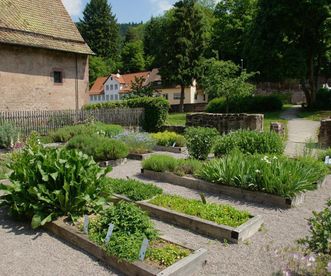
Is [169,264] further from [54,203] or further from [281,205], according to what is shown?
[281,205]

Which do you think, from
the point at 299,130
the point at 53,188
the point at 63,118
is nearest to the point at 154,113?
the point at 63,118

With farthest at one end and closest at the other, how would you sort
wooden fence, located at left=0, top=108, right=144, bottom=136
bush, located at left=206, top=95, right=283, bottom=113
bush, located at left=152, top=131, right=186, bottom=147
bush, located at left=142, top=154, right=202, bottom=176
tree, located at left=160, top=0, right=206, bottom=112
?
tree, located at left=160, top=0, right=206, bottom=112 < bush, located at left=206, top=95, right=283, bottom=113 < wooden fence, located at left=0, top=108, right=144, bottom=136 < bush, located at left=152, top=131, right=186, bottom=147 < bush, located at left=142, top=154, right=202, bottom=176

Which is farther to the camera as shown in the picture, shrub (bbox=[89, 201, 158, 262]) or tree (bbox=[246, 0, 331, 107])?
tree (bbox=[246, 0, 331, 107])

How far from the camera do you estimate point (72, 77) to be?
26.2m

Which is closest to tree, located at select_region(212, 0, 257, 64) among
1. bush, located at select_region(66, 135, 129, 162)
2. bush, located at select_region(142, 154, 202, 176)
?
bush, located at select_region(66, 135, 129, 162)

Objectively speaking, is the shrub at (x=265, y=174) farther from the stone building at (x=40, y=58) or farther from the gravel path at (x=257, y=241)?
the stone building at (x=40, y=58)

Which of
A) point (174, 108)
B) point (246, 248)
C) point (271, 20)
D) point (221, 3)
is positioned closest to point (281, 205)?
point (246, 248)

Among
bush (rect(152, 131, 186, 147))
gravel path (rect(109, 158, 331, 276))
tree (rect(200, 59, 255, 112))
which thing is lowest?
gravel path (rect(109, 158, 331, 276))

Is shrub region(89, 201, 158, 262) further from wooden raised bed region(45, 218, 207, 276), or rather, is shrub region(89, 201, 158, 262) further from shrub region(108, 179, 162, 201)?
shrub region(108, 179, 162, 201)

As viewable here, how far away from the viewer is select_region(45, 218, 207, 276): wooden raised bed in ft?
13.0

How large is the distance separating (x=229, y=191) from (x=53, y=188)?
3664 mm

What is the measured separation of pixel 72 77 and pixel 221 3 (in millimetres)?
30520

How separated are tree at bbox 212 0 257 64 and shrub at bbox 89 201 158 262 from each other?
1676 inches

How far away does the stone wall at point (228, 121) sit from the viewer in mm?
15555
